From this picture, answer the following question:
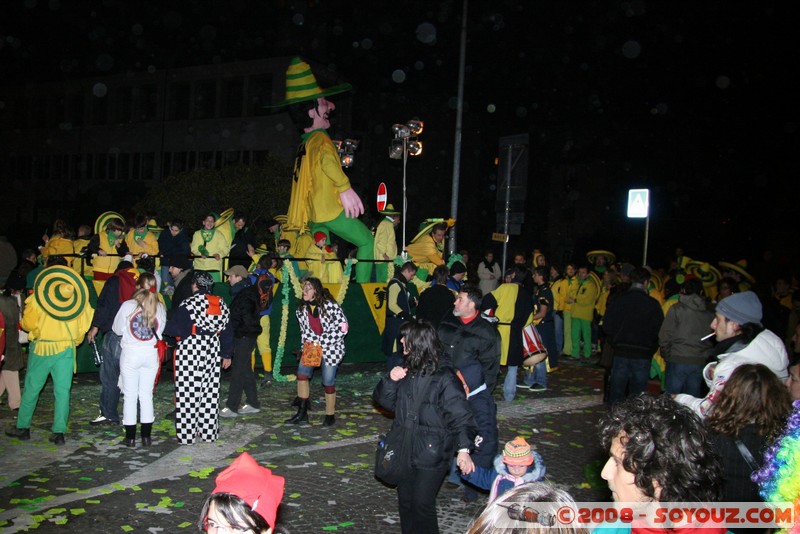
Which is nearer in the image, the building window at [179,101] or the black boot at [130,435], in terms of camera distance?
the black boot at [130,435]

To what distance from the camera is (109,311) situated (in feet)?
28.3

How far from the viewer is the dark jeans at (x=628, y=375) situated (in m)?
9.03

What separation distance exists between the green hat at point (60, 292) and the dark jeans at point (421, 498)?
15.2 feet

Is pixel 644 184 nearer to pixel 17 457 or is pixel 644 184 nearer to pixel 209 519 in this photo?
pixel 17 457

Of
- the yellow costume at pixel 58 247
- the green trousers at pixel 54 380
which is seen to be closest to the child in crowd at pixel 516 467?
the green trousers at pixel 54 380

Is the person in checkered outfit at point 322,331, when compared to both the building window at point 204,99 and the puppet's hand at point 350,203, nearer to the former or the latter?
the puppet's hand at point 350,203

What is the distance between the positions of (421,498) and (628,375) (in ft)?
16.1

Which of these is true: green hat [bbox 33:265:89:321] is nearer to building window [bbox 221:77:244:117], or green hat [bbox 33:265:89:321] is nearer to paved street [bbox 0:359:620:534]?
paved street [bbox 0:359:620:534]

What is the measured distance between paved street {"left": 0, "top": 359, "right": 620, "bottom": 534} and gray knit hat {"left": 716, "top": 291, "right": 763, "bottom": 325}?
2240mm

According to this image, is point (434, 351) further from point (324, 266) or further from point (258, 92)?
point (258, 92)

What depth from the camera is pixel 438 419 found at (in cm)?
515

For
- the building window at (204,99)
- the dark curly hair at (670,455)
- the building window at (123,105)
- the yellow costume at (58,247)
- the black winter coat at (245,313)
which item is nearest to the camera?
the dark curly hair at (670,455)

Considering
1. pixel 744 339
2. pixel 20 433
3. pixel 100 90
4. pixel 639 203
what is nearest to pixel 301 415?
pixel 20 433

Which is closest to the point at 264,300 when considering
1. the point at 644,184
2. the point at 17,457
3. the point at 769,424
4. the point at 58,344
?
the point at 58,344
